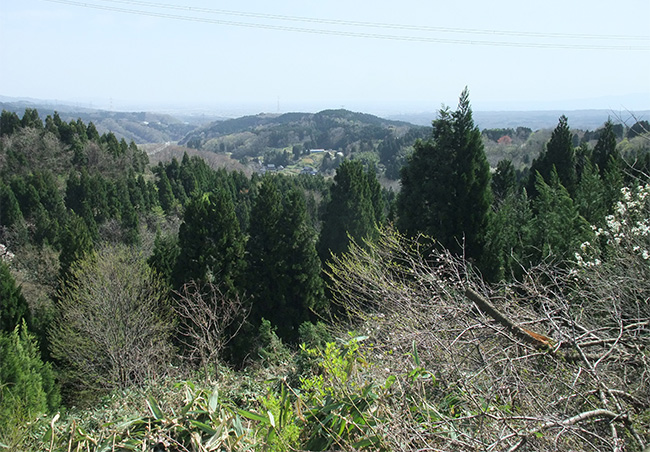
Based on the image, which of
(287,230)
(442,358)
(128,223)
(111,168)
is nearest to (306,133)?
(111,168)

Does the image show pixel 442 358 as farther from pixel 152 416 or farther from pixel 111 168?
pixel 111 168

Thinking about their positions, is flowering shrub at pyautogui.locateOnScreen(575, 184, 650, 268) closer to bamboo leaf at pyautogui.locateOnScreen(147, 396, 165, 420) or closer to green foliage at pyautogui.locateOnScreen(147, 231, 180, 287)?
bamboo leaf at pyautogui.locateOnScreen(147, 396, 165, 420)

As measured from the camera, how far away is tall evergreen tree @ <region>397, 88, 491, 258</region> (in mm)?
10844

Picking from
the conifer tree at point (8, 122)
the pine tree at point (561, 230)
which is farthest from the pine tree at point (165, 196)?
the pine tree at point (561, 230)

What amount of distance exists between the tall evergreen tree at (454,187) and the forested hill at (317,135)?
75.1 metres

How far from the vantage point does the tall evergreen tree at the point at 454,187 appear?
10.8 m

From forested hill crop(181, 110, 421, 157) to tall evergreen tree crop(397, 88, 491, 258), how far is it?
2958 inches

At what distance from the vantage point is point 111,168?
31.0 metres

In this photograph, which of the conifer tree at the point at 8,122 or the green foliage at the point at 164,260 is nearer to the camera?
the green foliage at the point at 164,260

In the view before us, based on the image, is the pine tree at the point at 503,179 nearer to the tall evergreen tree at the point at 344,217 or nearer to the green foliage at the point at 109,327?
the tall evergreen tree at the point at 344,217

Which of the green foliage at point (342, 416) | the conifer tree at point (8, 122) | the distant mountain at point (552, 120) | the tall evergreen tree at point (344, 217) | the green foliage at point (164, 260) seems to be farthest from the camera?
the conifer tree at point (8, 122)

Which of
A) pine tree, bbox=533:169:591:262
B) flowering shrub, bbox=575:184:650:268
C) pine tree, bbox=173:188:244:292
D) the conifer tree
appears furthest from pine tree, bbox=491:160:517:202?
the conifer tree

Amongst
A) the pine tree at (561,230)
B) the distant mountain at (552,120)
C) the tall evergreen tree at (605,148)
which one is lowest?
the pine tree at (561,230)

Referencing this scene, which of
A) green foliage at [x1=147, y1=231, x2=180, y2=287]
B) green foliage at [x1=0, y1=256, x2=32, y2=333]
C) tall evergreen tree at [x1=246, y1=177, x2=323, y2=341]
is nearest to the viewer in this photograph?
green foliage at [x1=0, y1=256, x2=32, y2=333]
